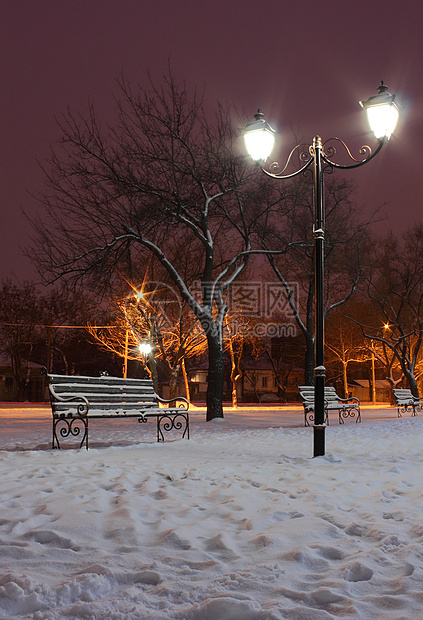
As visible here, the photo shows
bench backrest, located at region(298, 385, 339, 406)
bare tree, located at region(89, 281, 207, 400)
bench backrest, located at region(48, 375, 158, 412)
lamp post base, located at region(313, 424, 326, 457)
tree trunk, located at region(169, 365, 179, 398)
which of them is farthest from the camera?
tree trunk, located at region(169, 365, 179, 398)

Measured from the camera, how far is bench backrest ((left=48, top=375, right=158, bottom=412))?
8633 millimetres

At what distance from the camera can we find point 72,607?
233 centimetres

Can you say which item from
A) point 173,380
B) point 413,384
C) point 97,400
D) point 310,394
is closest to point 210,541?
point 97,400

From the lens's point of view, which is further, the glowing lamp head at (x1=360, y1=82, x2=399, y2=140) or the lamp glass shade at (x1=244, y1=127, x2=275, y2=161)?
the lamp glass shade at (x1=244, y1=127, x2=275, y2=161)

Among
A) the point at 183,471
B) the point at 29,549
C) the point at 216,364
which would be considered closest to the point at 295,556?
the point at 29,549

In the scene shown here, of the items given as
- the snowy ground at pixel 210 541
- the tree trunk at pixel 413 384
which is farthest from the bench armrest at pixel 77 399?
the tree trunk at pixel 413 384

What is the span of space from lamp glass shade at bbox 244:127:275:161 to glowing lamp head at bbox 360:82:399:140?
1548 mm

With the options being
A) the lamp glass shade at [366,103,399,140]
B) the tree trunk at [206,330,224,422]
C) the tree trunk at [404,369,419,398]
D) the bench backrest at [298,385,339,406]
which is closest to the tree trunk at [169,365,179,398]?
the tree trunk at [206,330,224,422]

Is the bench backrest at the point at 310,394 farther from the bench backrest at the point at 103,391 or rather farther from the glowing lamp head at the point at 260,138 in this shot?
the glowing lamp head at the point at 260,138

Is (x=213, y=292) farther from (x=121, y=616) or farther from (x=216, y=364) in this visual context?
(x=121, y=616)

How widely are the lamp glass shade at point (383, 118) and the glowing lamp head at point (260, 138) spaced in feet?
5.15

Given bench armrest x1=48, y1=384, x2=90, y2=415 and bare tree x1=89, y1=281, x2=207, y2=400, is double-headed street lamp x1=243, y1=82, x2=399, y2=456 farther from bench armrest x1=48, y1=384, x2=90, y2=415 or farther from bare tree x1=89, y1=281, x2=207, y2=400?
bare tree x1=89, y1=281, x2=207, y2=400

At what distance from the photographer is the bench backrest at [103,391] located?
28.3 ft

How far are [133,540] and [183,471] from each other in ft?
8.42
